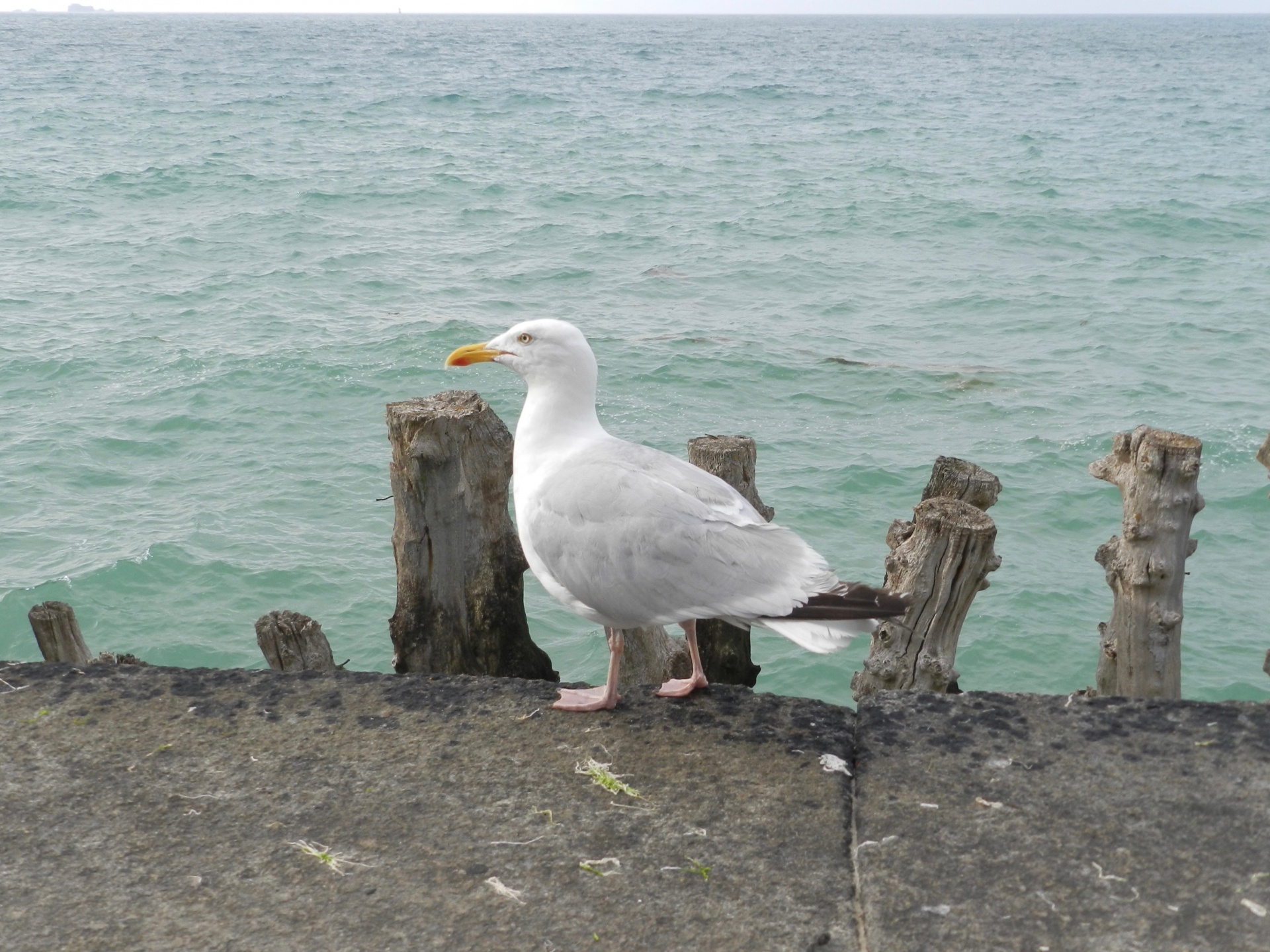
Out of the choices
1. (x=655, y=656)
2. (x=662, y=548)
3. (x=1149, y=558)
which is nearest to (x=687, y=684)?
(x=662, y=548)

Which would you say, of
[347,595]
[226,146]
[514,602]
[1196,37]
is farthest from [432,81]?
[1196,37]

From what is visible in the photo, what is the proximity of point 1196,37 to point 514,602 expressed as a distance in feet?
532

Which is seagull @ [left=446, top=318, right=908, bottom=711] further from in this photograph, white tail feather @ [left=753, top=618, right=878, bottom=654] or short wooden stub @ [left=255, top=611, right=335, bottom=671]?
short wooden stub @ [left=255, top=611, right=335, bottom=671]

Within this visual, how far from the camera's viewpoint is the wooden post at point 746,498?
5.13 meters

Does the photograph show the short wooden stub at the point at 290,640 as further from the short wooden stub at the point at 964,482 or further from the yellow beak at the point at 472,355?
the short wooden stub at the point at 964,482

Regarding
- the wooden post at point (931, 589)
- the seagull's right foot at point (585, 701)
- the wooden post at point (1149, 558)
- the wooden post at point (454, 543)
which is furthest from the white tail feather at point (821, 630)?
the wooden post at point (454, 543)

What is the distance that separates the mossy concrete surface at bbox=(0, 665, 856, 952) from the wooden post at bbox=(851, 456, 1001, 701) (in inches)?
31.1

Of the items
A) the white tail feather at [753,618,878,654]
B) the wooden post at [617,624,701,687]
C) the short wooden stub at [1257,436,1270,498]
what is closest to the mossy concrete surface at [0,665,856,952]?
the white tail feather at [753,618,878,654]

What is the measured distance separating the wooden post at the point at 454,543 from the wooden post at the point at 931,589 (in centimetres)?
160

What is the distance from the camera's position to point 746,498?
5.11 meters

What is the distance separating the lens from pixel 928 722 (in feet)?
13.3

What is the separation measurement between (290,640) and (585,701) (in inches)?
55.3

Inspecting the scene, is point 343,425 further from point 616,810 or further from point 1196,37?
point 1196,37

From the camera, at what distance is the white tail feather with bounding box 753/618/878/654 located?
3.83 m
